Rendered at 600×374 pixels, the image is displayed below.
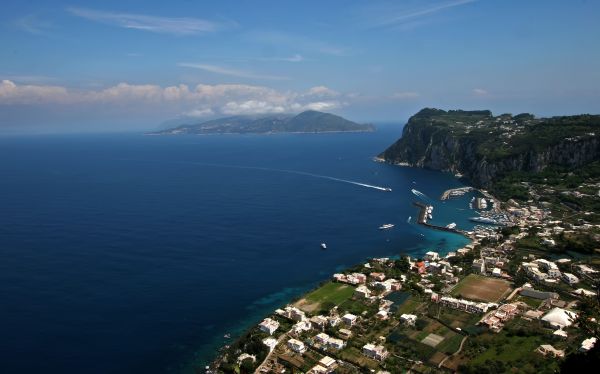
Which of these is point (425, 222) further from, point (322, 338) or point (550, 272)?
point (322, 338)

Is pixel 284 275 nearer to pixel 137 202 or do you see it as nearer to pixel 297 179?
pixel 137 202

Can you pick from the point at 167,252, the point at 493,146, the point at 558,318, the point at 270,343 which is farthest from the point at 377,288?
the point at 493,146

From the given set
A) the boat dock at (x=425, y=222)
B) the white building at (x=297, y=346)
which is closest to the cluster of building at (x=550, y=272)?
the boat dock at (x=425, y=222)

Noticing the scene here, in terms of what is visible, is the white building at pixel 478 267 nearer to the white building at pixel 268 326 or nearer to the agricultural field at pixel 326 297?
the agricultural field at pixel 326 297

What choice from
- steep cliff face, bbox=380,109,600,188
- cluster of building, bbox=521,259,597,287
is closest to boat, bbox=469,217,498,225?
cluster of building, bbox=521,259,597,287

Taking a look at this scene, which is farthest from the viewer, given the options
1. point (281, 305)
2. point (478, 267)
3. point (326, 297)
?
point (478, 267)

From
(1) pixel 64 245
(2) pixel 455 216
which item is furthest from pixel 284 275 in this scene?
(2) pixel 455 216
